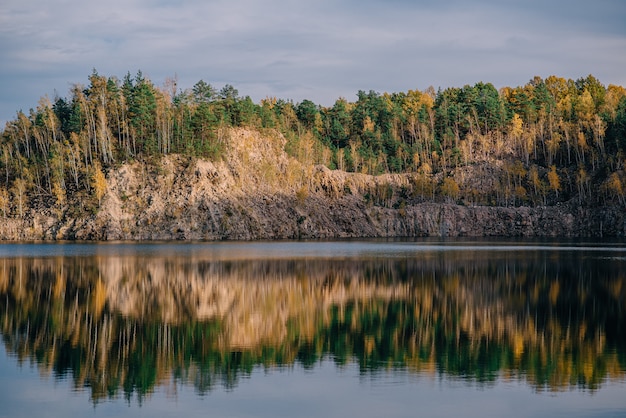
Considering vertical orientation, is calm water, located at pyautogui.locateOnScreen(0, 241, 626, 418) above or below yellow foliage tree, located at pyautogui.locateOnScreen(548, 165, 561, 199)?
below

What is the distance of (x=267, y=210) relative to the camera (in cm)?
14850

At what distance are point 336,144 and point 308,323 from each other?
544 ft

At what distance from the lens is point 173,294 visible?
4631 cm

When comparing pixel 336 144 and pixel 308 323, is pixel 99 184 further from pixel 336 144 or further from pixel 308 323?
pixel 308 323

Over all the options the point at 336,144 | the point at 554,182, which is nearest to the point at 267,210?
the point at 336,144

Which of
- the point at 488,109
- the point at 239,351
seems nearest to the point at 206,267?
the point at 239,351

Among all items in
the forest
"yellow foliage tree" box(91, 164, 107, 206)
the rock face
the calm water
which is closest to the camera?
the calm water

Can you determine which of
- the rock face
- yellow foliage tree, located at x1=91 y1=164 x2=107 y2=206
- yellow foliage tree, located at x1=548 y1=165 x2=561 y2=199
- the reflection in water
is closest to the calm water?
the reflection in water

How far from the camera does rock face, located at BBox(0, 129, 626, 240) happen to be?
13250 cm

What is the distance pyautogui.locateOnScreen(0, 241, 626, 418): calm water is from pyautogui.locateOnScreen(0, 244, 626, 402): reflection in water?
11 centimetres

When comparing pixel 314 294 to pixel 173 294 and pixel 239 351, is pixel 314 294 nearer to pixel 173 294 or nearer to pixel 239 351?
pixel 173 294

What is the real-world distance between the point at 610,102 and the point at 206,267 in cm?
15348

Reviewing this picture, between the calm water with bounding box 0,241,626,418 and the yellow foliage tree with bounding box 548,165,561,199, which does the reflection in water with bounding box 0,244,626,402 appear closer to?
the calm water with bounding box 0,241,626,418

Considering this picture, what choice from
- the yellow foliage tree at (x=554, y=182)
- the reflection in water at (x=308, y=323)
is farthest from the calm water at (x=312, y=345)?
the yellow foliage tree at (x=554, y=182)
